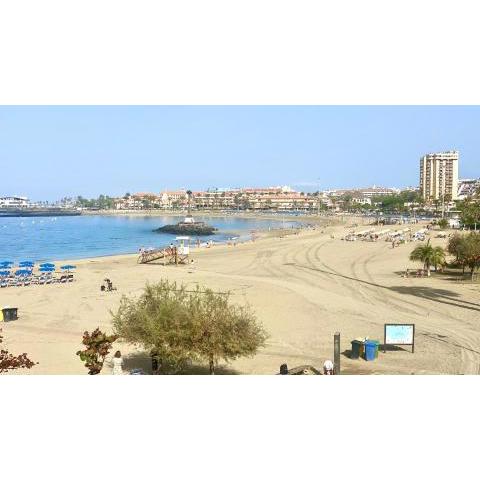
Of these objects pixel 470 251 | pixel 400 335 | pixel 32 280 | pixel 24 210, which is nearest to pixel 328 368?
pixel 400 335

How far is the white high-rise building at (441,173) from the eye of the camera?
111 metres

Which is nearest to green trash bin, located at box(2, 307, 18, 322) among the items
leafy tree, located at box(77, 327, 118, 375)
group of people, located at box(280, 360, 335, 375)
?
leafy tree, located at box(77, 327, 118, 375)

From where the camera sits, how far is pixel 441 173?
11269 cm

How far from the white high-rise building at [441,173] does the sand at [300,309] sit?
9361 centimetres

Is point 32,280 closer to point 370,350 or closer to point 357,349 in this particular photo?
point 357,349

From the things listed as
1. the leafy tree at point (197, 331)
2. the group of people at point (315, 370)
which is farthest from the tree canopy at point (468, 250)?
the leafy tree at point (197, 331)

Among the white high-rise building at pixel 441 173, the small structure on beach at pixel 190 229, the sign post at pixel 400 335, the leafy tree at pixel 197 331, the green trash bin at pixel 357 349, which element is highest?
the white high-rise building at pixel 441 173

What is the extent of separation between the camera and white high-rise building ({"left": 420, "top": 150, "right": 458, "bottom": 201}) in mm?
110750

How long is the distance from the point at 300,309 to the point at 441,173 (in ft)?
353

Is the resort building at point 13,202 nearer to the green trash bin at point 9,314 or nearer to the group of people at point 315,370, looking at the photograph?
the green trash bin at point 9,314
